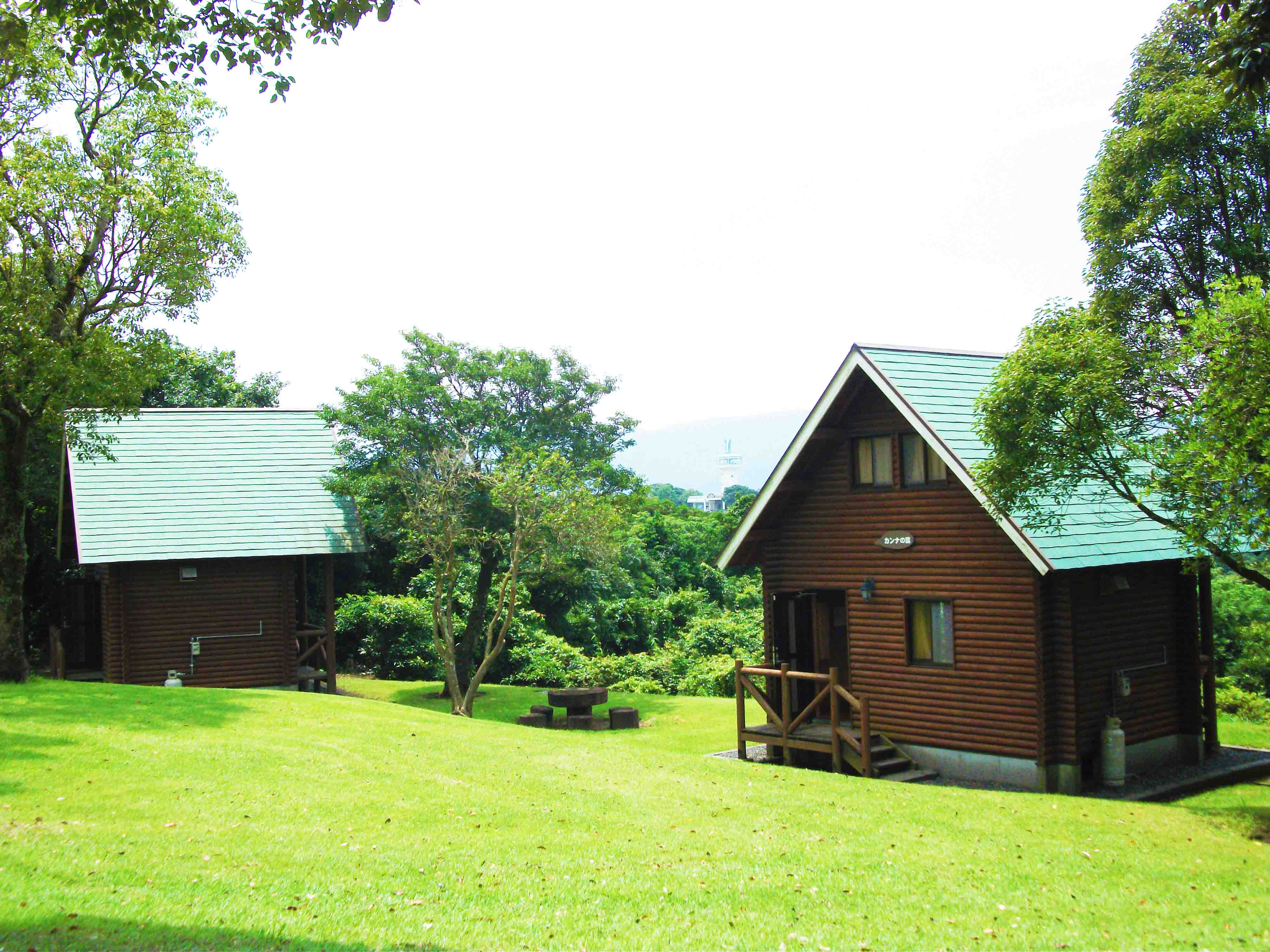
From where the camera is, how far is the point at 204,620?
24047 millimetres

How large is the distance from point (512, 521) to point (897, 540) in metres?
11.0

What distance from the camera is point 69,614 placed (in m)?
29.3

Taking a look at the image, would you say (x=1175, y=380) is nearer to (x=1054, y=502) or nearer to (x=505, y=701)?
(x=1054, y=502)

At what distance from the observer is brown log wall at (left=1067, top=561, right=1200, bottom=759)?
1655 cm

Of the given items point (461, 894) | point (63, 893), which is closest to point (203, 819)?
point (63, 893)

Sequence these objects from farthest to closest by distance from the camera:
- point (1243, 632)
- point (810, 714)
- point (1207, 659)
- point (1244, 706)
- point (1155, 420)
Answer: point (1243, 632) → point (1244, 706) → point (810, 714) → point (1207, 659) → point (1155, 420)

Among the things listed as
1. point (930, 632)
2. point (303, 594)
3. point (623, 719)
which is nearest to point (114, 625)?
point (303, 594)

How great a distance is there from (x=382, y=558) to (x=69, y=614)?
9695mm

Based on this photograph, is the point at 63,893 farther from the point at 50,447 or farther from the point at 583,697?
the point at 50,447

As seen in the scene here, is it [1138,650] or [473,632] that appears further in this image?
[473,632]

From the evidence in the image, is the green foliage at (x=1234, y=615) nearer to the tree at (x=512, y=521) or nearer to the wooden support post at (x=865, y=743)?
the wooden support post at (x=865, y=743)

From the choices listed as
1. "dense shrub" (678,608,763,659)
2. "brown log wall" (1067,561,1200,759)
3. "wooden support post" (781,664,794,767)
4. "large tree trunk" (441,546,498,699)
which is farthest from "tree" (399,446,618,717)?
"brown log wall" (1067,561,1200,759)

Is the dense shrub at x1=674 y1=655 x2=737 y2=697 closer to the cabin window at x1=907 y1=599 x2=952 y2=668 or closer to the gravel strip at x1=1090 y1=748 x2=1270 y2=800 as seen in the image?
the cabin window at x1=907 y1=599 x2=952 y2=668

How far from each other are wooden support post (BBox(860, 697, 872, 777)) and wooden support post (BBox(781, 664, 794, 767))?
1325 millimetres
